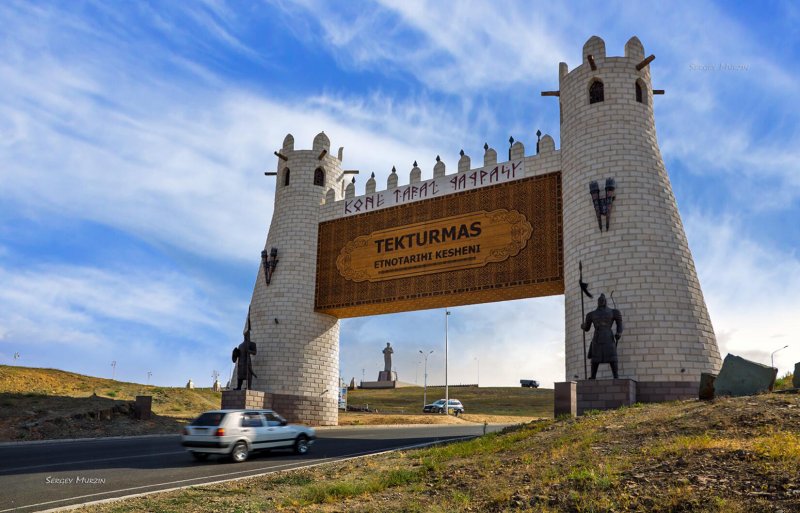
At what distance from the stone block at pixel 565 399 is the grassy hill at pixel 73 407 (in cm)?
1797

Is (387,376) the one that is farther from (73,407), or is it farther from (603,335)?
(603,335)

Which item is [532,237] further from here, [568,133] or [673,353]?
[673,353]

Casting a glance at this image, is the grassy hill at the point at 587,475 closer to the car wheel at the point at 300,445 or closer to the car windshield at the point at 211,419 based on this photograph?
the car windshield at the point at 211,419

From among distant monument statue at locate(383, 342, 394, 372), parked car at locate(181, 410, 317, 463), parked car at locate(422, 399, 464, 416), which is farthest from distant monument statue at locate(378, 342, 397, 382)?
parked car at locate(181, 410, 317, 463)

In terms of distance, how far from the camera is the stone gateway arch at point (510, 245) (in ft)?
82.3

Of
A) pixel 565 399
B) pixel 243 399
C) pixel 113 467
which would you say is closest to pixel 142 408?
pixel 243 399

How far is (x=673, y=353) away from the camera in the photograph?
79.6 feet

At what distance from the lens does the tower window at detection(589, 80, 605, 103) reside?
28.4 metres

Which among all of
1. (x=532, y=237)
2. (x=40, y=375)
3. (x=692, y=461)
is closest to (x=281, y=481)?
(x=692, y=461)

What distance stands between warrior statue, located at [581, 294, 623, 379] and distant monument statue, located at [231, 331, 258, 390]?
1738cm

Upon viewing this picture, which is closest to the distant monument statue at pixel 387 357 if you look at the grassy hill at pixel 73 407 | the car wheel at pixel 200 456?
the grassy hill at pixel 73 407

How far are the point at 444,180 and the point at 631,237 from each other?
32.2 feet

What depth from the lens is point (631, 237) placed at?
25.8 m

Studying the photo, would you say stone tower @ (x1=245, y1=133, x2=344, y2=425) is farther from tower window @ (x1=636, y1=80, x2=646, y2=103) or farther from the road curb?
tower window @ (x1=636, y1=80, x2=646, y2=103)
